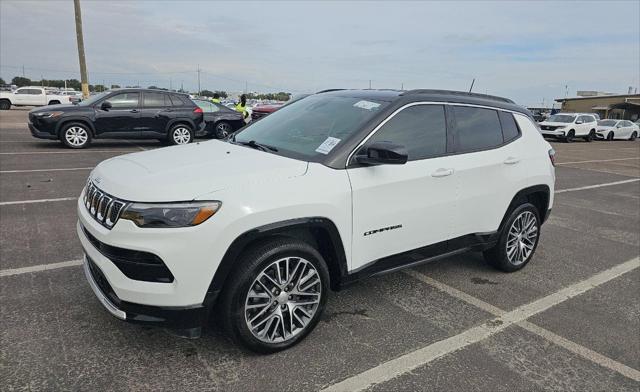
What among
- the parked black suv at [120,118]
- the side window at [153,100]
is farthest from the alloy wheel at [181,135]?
the side window at [153,100]

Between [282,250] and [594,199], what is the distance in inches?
332

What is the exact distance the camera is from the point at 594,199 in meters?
9.11

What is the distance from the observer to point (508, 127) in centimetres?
456

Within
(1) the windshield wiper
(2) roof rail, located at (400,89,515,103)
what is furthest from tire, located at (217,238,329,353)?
(2) roof rail, located at (400,89,515,103)

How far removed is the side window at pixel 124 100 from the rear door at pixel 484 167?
10720 mm

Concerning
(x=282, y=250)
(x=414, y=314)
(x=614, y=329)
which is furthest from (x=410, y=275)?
(x=282, y=250)

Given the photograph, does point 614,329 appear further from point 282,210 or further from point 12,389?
point 12,389

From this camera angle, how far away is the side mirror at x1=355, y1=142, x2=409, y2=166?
311 centimetres

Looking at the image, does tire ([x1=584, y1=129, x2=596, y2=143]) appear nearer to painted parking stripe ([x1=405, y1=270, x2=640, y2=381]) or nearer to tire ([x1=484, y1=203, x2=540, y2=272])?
tire ([x1=484, y1=203, x2=540, y2=272])

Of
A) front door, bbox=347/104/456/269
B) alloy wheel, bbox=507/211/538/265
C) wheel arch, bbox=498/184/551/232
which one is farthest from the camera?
alloy wheel, bbox=507/211/538/265

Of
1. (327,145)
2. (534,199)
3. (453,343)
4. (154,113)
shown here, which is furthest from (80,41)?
(453,343)

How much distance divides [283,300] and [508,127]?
9.68ft

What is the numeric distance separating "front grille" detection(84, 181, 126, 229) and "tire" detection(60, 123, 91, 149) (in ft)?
33.6

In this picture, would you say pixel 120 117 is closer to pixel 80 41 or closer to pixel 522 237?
Answer: pixel 522 237
